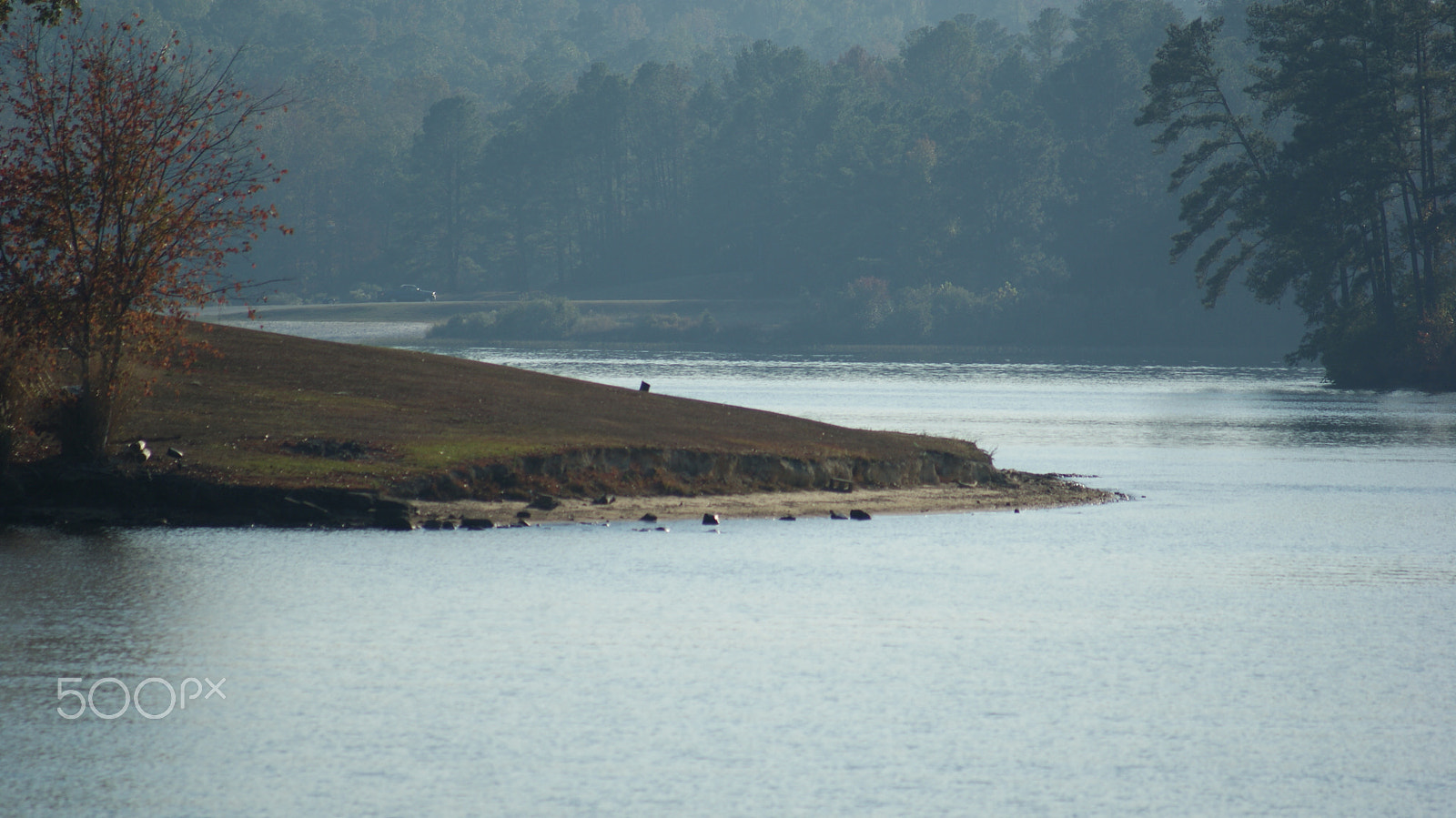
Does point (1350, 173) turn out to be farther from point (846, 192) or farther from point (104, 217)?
point (846, 192)

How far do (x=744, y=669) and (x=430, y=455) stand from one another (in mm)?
15781

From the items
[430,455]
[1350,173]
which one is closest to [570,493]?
[430,455]

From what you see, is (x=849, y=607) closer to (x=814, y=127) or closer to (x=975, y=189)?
(x=975, y=189)

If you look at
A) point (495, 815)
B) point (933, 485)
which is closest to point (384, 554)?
point (495, 815)

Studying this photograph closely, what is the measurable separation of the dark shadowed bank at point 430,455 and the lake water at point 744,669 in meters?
1.81

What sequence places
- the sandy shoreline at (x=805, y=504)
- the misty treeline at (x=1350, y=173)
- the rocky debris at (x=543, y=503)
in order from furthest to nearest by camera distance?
1. the misty treeline at (x=1350, y=173)
2. the rocky debris at (x=543, y=503)
3. the sandy shoreline at (x=805, y=504)

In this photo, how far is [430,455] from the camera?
34.1 m

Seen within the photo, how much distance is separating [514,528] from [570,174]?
155716 millimetres

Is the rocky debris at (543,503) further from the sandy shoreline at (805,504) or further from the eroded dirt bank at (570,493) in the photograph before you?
the sandy shoreline at (805,504)

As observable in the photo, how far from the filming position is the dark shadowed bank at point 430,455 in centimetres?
3116

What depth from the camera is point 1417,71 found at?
293 feet

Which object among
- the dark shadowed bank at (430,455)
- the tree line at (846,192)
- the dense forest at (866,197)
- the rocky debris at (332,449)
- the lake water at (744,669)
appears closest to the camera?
the lake water at (744,669)

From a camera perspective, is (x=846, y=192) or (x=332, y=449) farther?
(x=846, y=192)

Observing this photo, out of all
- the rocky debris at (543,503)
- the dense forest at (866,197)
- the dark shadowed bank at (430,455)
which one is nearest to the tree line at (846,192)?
the dense forest at (866,197)
